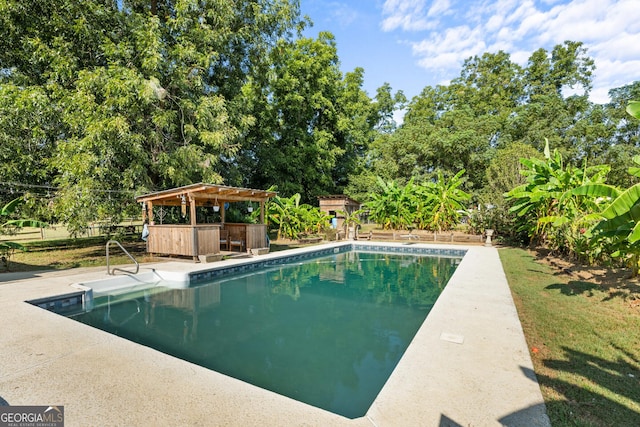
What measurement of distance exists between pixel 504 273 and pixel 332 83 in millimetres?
24490

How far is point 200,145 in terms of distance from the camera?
14.8m

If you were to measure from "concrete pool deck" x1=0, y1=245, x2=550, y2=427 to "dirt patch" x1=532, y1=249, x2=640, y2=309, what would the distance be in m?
3.08

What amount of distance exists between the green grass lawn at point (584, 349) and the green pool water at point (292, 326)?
1835 mm

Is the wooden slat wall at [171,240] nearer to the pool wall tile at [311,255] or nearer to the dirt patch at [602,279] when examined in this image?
the pool wall tile at [311,255]

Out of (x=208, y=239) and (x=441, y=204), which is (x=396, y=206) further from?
(x=208, y=239)

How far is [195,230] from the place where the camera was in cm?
1068

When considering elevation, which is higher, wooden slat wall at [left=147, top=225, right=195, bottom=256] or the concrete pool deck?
wooden slat wall at [left=147, top=225, right=195, bottom=256]

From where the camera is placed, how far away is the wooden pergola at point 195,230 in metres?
10.7

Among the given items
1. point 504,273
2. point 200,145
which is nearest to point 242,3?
point 200,145

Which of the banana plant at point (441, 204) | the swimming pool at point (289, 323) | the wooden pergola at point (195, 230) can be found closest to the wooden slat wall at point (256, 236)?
the wooden pergola at point (195, 230)

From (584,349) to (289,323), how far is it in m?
4.54

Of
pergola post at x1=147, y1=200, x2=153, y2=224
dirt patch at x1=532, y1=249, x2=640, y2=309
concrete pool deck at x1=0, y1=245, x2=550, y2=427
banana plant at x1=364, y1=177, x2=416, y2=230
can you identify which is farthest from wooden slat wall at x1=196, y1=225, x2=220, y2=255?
banana plant at x1=364, y1=177, x2=416, y2=230

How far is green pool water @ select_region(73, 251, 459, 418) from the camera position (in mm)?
4023

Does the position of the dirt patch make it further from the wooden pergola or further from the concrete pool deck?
the wooden pergola
